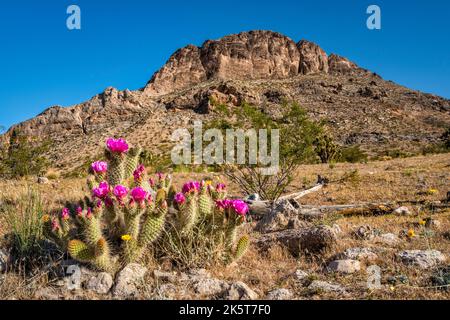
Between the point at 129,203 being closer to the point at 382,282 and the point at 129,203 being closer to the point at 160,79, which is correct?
the point at 382,282

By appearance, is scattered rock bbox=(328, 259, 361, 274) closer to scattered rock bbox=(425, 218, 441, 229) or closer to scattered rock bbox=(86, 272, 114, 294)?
scattered rock bbox=(86, 272, 114, 294)

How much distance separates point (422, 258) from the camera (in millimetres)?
3785

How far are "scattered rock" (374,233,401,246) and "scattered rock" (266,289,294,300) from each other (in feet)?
6.50

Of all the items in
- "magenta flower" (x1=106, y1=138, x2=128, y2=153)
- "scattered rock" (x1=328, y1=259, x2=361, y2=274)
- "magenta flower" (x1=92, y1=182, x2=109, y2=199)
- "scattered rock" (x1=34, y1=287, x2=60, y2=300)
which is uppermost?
"magenta flower" (x1=106, y1=138, x2=128, y2=153)

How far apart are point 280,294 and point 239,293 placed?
363 mm

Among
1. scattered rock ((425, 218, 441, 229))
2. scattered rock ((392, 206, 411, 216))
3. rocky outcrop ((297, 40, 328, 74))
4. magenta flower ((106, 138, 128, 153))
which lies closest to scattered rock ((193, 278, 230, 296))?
magenta flower ((106, 138, 128, 153))

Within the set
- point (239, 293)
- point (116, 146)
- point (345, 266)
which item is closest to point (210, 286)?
point (239, 293)

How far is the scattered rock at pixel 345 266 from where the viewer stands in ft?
12.1

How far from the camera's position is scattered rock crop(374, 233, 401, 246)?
4.64 metres

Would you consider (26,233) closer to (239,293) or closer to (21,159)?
(239,293)

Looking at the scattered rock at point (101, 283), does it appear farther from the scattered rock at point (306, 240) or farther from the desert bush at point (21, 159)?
the desert bush at point (21, 159)

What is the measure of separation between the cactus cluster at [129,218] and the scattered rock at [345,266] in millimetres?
935

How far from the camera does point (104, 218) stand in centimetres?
396

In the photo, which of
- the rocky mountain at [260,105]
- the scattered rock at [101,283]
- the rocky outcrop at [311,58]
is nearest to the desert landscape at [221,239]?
the scattered rock at [101,283]
